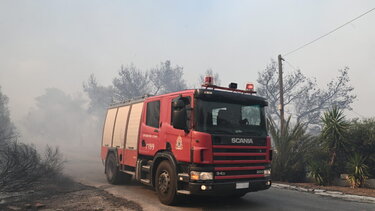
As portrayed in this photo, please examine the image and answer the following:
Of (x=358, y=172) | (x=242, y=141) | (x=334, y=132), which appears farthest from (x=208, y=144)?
(x=334, y=132)

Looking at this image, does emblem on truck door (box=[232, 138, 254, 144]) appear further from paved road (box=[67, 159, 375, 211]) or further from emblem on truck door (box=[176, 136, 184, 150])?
paved road (box=[67, 159, 375, 211])

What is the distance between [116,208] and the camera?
21.9ft

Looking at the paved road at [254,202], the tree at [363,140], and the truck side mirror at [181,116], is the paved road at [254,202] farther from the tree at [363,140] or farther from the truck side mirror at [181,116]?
the tree at [363,140]

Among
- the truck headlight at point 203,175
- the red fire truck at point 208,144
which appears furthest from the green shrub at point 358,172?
the truck headlight at point 203,175

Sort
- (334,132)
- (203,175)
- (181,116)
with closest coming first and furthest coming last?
(203,175) → (181,116) → (334,132)

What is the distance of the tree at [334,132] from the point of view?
37.1 feet

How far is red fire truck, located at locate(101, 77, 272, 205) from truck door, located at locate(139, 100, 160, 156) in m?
0.03

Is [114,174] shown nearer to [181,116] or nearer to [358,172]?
[181,116]

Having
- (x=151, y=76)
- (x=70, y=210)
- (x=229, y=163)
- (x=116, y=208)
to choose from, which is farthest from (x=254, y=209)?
(x=151, y=76)

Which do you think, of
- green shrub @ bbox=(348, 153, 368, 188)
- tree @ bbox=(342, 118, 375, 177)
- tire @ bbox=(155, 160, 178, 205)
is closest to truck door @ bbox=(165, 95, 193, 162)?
tire @ bbox=(155, 160, 178, 205)

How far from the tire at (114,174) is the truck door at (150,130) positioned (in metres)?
2.16

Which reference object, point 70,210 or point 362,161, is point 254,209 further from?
point 362,161

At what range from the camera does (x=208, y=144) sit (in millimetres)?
6098

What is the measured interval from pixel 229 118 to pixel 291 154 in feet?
23.2
